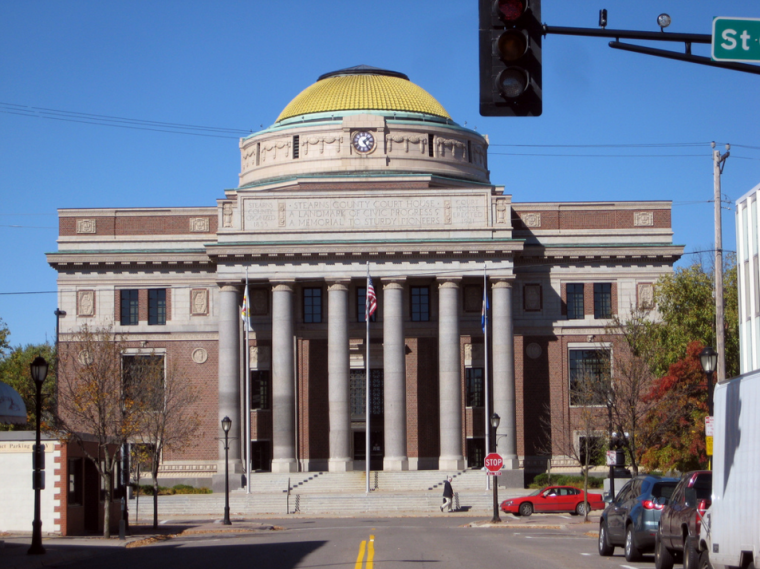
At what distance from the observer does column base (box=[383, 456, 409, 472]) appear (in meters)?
60.3

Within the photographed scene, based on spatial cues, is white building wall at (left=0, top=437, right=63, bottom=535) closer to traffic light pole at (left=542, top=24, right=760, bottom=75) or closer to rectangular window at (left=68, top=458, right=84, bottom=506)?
rectangular window at (left=68, top=458, right=84, bottom=506)

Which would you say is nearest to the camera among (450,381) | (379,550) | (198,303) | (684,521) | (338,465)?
(684,521)

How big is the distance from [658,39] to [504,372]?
4854cm

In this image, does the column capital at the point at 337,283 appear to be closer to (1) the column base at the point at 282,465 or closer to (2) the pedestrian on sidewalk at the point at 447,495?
(1) the column base at the point at 282,465

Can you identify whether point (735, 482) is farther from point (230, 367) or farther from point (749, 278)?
point (230, 367)

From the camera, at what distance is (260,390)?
2552 inches

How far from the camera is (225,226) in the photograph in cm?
6300

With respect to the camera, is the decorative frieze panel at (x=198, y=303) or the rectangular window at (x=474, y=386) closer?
the rectangular window at (x=474, y=386)

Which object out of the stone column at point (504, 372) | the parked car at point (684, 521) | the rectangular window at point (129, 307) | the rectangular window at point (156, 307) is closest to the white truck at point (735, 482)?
the parked car at point (684, 521)

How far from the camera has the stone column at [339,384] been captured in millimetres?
60469

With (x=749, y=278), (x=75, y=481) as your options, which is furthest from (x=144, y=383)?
(x=749, y=278)

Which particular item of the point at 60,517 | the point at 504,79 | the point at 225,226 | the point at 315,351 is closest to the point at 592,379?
the point at 315,351

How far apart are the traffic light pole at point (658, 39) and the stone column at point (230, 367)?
49738mm

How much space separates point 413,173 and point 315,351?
1280cm
